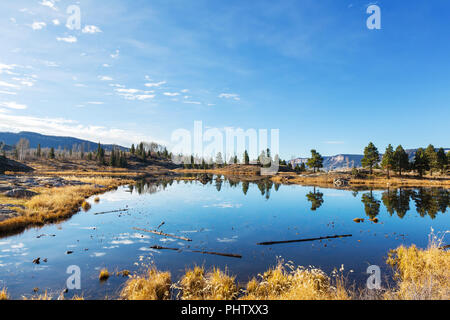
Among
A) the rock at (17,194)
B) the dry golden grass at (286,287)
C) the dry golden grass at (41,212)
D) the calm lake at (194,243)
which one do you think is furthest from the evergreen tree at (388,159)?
the rock at (17,194)

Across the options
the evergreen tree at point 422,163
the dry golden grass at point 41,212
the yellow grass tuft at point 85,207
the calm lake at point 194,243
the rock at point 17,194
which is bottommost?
the calm lake at point 194,243

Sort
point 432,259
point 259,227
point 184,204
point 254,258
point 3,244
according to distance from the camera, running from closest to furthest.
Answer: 1. point 432,259
2. point 254,258
3. point 3,244
4. point 259,227
5. point 184,204

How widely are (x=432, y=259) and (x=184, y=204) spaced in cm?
3027

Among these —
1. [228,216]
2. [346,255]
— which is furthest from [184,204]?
[346,255]

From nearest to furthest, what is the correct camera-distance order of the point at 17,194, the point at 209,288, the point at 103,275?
the point at 209,288 < the point at 103,275 < the point at 17,194

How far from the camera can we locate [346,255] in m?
16.3

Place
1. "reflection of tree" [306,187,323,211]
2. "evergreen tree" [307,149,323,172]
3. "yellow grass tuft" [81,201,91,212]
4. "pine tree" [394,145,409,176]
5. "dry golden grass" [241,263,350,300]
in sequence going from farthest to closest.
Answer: "evergreen tree" [307,149,323,172] < "pine tree" [394,145,409,176] < "reflection of tree" [306,187,323,211] < "yellow grass tuft" [81,201,91,212] < "dry golden grass" [241,263,350,300]

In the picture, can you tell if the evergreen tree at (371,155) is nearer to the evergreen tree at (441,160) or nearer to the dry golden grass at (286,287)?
the evergreen tree at (441,160)

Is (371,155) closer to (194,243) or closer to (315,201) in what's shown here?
(315,201)

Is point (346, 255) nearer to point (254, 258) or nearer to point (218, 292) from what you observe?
point (254, 258)

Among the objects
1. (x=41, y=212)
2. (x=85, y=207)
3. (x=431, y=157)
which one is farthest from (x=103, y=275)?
(x=431, y=157)

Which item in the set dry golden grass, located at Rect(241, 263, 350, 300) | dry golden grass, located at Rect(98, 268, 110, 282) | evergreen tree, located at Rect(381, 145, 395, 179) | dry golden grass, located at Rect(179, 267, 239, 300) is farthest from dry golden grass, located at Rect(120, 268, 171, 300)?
evergreen tree, located at Rect(381, 145, 395, 179)

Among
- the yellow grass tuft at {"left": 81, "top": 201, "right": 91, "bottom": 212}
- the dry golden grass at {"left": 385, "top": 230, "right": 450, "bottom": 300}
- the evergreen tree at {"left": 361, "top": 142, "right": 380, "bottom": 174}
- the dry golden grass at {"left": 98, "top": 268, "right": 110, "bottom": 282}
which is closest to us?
the dry golden grass at {"left": 385, "top": 230, "right": 450, "bottom": 300}

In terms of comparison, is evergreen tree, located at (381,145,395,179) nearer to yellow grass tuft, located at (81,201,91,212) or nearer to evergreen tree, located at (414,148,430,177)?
evergreen tree, located at (414,148,430,177)
